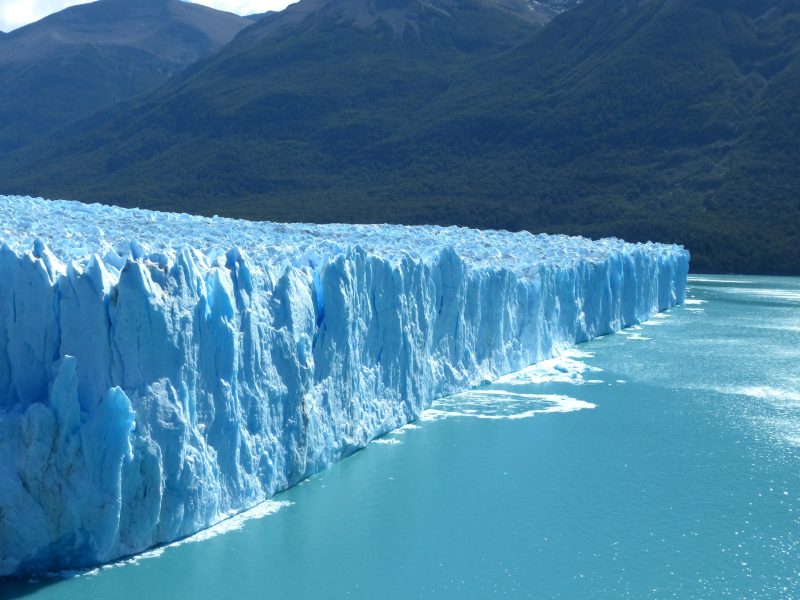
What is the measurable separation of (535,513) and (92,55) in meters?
88.4

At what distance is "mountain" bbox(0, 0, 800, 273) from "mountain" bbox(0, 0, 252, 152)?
591 inches

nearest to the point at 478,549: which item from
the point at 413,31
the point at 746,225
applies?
the point at 746,225

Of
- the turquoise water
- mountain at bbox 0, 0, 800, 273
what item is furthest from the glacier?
mountain at bbox 0, 0, 800, 273

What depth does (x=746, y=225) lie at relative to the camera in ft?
123

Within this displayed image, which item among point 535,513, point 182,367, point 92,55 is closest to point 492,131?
point 535,513

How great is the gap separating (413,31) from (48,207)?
182ft

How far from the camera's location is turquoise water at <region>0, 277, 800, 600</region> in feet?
24.8

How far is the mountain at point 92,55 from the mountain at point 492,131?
15004 mm

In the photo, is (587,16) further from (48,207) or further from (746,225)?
(48,207)

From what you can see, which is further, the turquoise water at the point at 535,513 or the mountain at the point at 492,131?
the mountain at the point at 492,131

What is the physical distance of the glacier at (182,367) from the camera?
6.89 metres

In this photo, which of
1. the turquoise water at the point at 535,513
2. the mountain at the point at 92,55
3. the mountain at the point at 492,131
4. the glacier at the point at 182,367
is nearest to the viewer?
the glacier at the point at 182,367

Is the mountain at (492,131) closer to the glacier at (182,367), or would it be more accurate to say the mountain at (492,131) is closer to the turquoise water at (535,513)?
the turquoise water at (535,513)

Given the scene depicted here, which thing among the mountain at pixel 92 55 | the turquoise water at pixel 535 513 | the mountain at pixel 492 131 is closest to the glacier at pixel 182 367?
the turquoise water at pixel 535 513
